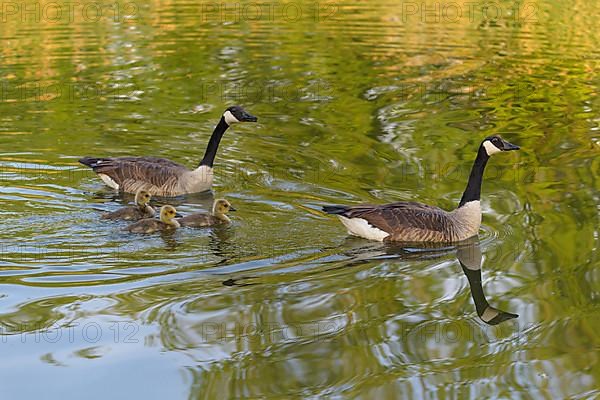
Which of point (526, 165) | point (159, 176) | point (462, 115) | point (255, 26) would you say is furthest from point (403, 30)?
point (159, 176)

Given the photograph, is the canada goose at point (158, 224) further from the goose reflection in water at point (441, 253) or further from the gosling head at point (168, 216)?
the goose reflection in water at point (441, 253)

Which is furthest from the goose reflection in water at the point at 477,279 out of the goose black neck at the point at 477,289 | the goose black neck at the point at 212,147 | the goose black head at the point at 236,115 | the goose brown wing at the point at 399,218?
the goose black neck at the point at 212,147

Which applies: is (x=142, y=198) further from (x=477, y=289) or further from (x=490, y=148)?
(x=477, y=289)

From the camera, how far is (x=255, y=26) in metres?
29.3

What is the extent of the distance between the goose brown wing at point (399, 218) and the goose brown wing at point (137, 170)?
10.0 feet

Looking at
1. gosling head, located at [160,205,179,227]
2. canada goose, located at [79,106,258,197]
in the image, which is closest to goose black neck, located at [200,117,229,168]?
canada goose, located at [79,106,258,197]

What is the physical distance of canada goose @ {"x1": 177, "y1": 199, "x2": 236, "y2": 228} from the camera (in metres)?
11.2

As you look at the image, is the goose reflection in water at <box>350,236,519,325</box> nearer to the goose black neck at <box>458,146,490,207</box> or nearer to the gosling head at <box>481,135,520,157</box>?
the goose black neck at <box>458,146,490,207</box>

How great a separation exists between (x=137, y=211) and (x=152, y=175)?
165cm

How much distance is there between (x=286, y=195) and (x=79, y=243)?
2.98 meters

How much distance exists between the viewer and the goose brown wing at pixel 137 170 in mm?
13008

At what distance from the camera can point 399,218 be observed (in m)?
10.9

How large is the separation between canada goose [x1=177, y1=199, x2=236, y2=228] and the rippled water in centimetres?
20

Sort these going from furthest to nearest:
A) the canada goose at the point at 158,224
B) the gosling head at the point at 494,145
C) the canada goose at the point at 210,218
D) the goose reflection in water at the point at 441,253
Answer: the gosling head at the point at 494,145 < the canada goose at the point at 210,218 < the canada goose at the point at 158,224 < the goose reflection in water at the point at 441,253
